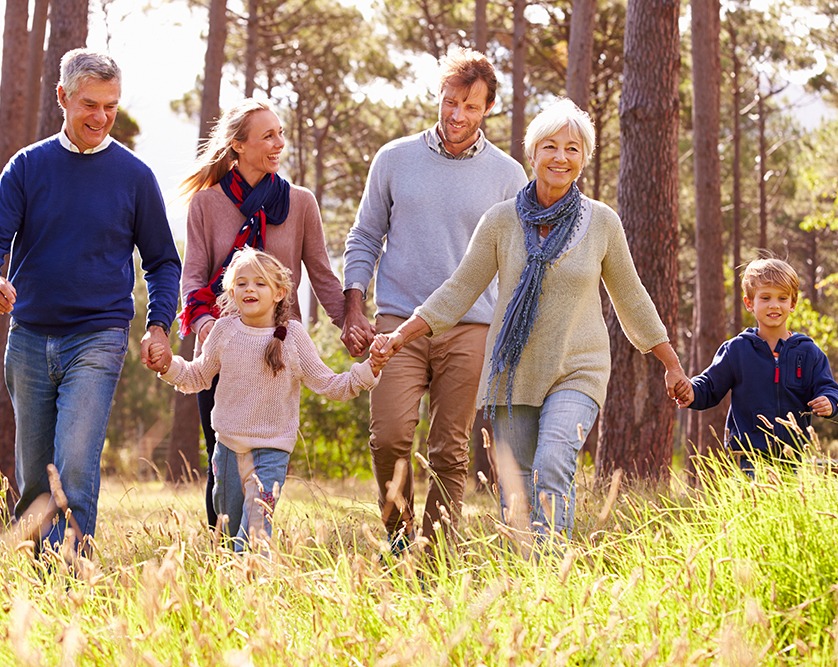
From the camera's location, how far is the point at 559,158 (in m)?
4.90

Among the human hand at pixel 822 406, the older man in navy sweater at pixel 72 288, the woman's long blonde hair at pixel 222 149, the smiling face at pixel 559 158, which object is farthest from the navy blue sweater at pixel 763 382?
the older man in navy sweater at pixel 72 288

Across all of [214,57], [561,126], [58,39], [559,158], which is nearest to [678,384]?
[559,158]

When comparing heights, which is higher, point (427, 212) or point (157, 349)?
point (427, 212)

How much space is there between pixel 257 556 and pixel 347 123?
29.4 metres

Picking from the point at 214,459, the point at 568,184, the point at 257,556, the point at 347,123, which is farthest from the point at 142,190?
the point at 347,123

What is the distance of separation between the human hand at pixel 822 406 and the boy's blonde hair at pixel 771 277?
22.8 inches

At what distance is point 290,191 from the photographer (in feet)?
18.8

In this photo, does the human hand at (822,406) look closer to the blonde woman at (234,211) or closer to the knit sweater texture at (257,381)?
the knit sweater texture at (257,381)

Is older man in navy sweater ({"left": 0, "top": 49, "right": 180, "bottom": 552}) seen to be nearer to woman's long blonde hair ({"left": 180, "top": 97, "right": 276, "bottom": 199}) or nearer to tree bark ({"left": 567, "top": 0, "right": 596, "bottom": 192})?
woman's long blonde hair ({"left": 180, "top": 97, "right": 276, "bottom": 199})

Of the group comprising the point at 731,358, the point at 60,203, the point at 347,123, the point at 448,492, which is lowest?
the point at 448,492

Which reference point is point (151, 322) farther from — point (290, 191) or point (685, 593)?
point (685, 593)

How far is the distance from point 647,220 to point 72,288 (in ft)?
18.5

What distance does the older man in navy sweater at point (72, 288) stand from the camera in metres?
5.13

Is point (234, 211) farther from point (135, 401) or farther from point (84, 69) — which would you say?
point (135, 401)
